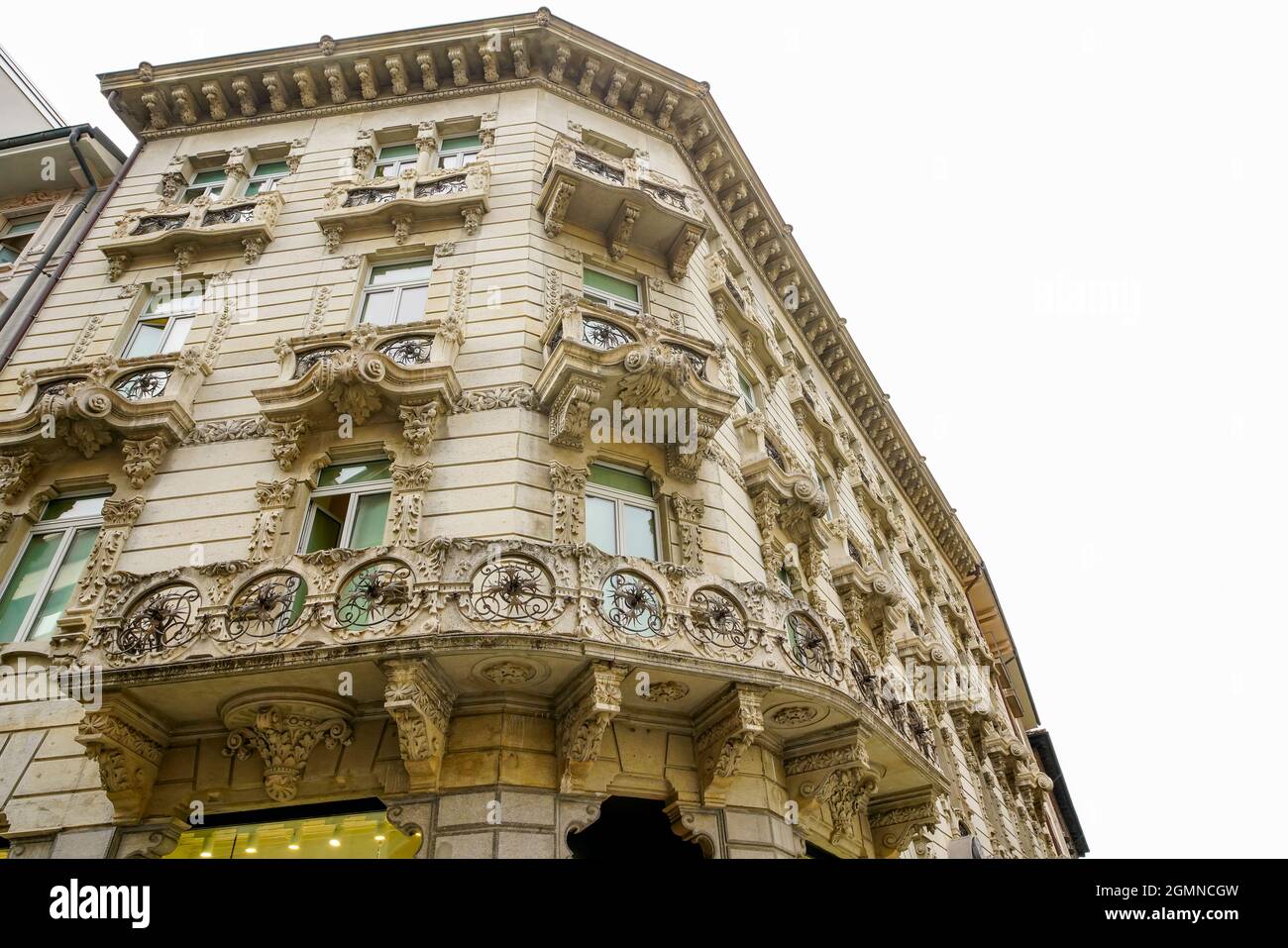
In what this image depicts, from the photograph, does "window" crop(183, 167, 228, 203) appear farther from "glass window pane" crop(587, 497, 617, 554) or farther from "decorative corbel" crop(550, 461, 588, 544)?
"glass window pane" crop(587, 497, 617, 554)

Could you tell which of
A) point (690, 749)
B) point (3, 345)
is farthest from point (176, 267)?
point (690, 749)

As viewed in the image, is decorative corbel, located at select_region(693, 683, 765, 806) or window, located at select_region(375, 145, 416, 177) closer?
decorative corbel, located at select_region(693, 683, 765, 806)

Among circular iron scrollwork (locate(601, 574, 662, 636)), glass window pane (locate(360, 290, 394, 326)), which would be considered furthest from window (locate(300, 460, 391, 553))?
circular iron scrollwork (locate(601, 574, 662, 636))

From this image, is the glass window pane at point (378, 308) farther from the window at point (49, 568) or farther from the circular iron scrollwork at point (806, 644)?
the circular iron scrollwork at point (806, 644)

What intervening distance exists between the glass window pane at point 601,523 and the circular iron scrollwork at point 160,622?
4833 millimetres

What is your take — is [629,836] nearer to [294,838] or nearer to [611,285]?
[294,838]

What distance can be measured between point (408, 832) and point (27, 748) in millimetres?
5419

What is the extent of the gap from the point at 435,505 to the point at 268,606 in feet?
8.81

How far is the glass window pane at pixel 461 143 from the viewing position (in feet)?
56.9

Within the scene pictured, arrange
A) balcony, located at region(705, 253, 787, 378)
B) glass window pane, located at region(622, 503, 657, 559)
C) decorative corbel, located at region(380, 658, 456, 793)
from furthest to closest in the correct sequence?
balcony, located at region(705, 253, 787, 378) → glass window pane, located at region(622, 503, 657, 559) → decorative corbel, located at region(380, 658, 456, 793)

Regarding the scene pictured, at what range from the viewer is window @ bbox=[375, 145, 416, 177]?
17.0 metres

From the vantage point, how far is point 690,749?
915 cm

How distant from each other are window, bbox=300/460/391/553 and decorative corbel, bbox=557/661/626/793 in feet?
12.5

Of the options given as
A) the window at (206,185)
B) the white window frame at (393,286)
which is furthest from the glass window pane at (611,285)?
the window at (206,185)
